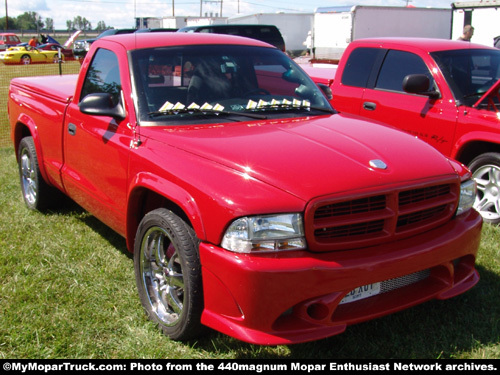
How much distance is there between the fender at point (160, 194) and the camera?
2859 millimetres

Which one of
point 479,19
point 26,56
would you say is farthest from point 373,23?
point 26,56

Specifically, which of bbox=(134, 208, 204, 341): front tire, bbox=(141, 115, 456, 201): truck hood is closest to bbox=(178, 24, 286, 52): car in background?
bbox=(141, 115, 456, 201): truck hood

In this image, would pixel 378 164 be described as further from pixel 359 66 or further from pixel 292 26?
pixel 292 26

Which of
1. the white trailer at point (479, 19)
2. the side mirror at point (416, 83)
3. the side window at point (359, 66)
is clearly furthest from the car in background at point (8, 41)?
the side mirror at point (416, 83)

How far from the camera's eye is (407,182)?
9.61ft

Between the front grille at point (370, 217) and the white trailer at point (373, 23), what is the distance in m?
23.1

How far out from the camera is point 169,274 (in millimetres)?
3258

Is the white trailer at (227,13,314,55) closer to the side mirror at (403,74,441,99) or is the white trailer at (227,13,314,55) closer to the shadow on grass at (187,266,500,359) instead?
the side mirror at (403,74,441,99)

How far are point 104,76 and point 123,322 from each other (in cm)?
196

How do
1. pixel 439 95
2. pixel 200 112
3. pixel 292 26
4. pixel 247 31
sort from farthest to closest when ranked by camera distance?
pixel 292 26, pixel 247 31, pixel 439 95, pixel 200 112

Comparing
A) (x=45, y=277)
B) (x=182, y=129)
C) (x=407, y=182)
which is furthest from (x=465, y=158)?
(x=45, y=277)

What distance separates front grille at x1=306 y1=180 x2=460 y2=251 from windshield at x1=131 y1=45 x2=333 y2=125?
1.17 metres

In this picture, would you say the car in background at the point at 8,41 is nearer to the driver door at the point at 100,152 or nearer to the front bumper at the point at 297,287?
the driver door at the point at 100,152

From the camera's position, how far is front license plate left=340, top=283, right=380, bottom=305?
292 centimetres
